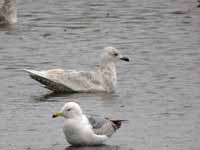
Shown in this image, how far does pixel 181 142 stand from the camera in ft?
47.1

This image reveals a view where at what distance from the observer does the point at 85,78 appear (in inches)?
711

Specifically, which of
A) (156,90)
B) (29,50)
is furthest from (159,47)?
(156,90)

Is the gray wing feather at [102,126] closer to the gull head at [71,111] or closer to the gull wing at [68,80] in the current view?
the gull head at [71,111]

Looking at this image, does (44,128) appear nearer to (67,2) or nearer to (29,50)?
(29,50)

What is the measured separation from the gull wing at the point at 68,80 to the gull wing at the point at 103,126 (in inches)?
127

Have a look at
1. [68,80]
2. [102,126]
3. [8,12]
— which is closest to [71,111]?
[102,126]

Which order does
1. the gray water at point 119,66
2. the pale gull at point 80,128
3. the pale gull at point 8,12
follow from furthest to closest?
the pale gull at point 8,12 < the gray water at point 119,66 < the pale gull at point 80,128

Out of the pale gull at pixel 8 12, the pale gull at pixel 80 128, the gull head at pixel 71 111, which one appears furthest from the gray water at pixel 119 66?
the gull head at pixel 71 111

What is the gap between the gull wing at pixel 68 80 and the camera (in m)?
17.7

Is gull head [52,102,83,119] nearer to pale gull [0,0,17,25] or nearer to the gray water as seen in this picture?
the gray water

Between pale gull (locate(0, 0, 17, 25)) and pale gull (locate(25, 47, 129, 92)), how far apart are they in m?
6.94

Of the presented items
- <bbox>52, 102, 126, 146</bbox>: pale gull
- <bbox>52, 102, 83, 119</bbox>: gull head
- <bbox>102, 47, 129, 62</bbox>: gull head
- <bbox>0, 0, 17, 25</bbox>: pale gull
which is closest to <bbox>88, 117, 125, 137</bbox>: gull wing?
<bbox>52, 102, 126, 146</bbox>: pale gull

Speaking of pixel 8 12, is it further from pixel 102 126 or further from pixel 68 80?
pixel 102 126

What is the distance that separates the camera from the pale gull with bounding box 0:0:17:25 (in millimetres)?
24922
